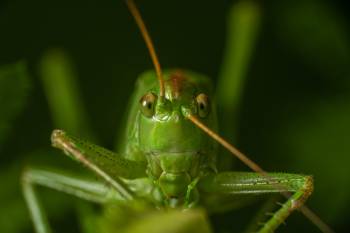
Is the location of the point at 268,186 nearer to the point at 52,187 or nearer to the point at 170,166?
the point at 170,166

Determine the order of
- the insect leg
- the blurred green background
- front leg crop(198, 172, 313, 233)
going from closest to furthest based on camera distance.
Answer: front leg crop(198, 172, 313, 233) < the insect leg < the blurred green background

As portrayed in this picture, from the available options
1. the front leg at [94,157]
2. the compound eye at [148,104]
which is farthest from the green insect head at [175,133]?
the front leg at [94,157]

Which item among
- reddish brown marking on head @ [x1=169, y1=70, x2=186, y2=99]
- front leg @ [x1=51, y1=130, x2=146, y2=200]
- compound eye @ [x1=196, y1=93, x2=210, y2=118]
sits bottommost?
front leg @ [x1=51, y1=130, x2=146, y2=200]

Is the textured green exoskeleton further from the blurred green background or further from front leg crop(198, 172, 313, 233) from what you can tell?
the blurred green background

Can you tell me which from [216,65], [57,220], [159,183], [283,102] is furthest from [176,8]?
[57,220]

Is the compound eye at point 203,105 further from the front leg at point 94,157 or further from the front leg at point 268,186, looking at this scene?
the front leg at point 94,157

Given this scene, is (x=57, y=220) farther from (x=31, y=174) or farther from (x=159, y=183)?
(x=159, y=183)

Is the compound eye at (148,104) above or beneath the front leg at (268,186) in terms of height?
above

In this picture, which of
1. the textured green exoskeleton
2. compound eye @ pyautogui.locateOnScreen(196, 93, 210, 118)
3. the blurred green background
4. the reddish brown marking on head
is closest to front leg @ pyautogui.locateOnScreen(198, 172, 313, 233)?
the textured green exoskeleton
